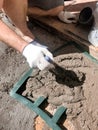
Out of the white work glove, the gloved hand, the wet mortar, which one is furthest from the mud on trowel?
the white work glove

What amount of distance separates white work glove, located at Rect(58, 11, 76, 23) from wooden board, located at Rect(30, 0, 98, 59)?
0.03 metres

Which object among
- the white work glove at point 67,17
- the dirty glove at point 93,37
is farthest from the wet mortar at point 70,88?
the white work glove at point 67,17

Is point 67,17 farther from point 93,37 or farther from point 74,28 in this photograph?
point 93,37

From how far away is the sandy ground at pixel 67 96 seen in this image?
251 cm

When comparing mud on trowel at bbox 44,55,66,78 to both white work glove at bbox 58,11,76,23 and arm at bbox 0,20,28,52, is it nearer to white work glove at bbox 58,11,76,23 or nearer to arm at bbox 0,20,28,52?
arm at bbox 0,20,28,52

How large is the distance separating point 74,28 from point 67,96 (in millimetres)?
666

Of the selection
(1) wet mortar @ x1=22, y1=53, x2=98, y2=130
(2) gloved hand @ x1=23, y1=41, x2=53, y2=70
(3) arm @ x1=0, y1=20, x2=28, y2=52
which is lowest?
(1) wet mortar @ x1=22, y1=53, x2=98, y2=130

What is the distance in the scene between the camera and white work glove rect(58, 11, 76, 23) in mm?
3100

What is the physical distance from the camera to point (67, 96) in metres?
2.62

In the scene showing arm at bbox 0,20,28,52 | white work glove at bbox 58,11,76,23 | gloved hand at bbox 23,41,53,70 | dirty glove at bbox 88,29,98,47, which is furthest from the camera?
white work glove at bbox 58,11,76,23

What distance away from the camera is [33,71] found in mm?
2803

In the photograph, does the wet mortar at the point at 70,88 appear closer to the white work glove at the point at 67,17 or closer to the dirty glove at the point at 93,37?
the dirty glove at the point at 93,37

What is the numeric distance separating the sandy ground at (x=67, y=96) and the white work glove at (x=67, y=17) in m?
0.27

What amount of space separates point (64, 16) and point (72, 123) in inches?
39.0
